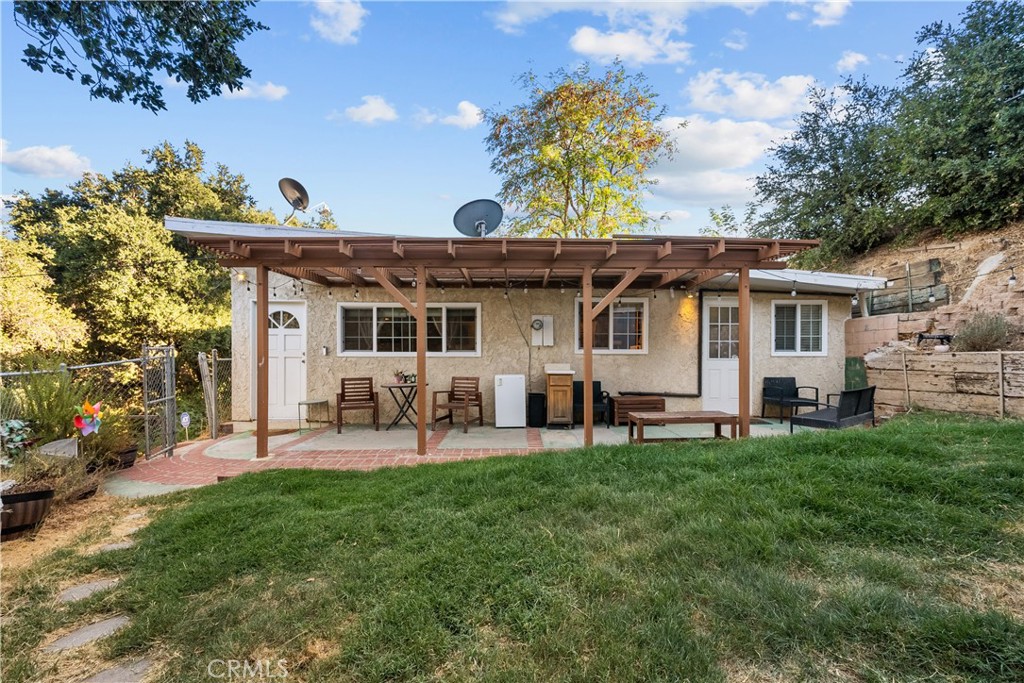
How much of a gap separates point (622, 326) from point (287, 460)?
5.67 meters

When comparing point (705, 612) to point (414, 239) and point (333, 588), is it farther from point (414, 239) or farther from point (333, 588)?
point (414, 239)

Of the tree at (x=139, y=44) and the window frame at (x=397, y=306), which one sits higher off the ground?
the tree at (x=139, y=44)

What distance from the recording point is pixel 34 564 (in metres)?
2.91

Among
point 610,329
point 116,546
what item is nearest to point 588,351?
point 610,329

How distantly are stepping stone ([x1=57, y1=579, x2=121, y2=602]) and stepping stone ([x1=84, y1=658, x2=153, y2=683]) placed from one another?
0.89m

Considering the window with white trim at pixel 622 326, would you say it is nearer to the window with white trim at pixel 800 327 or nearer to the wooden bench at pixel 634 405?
the wooden bench at pixel 634 405

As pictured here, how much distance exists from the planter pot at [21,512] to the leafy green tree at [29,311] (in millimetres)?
9026

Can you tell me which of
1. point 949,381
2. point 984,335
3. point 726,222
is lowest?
point 949,381

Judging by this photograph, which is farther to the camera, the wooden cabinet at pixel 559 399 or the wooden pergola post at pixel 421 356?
the wooden cabinet at pixel 559 399

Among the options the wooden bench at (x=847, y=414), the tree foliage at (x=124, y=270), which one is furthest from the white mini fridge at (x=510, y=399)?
the tree foliage at (x=124, y=270)

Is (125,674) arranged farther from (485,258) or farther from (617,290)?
(617,290)

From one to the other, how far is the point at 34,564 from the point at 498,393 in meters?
5.29

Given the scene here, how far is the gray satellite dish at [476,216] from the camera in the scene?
236 inches

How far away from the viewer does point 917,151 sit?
404 inches
